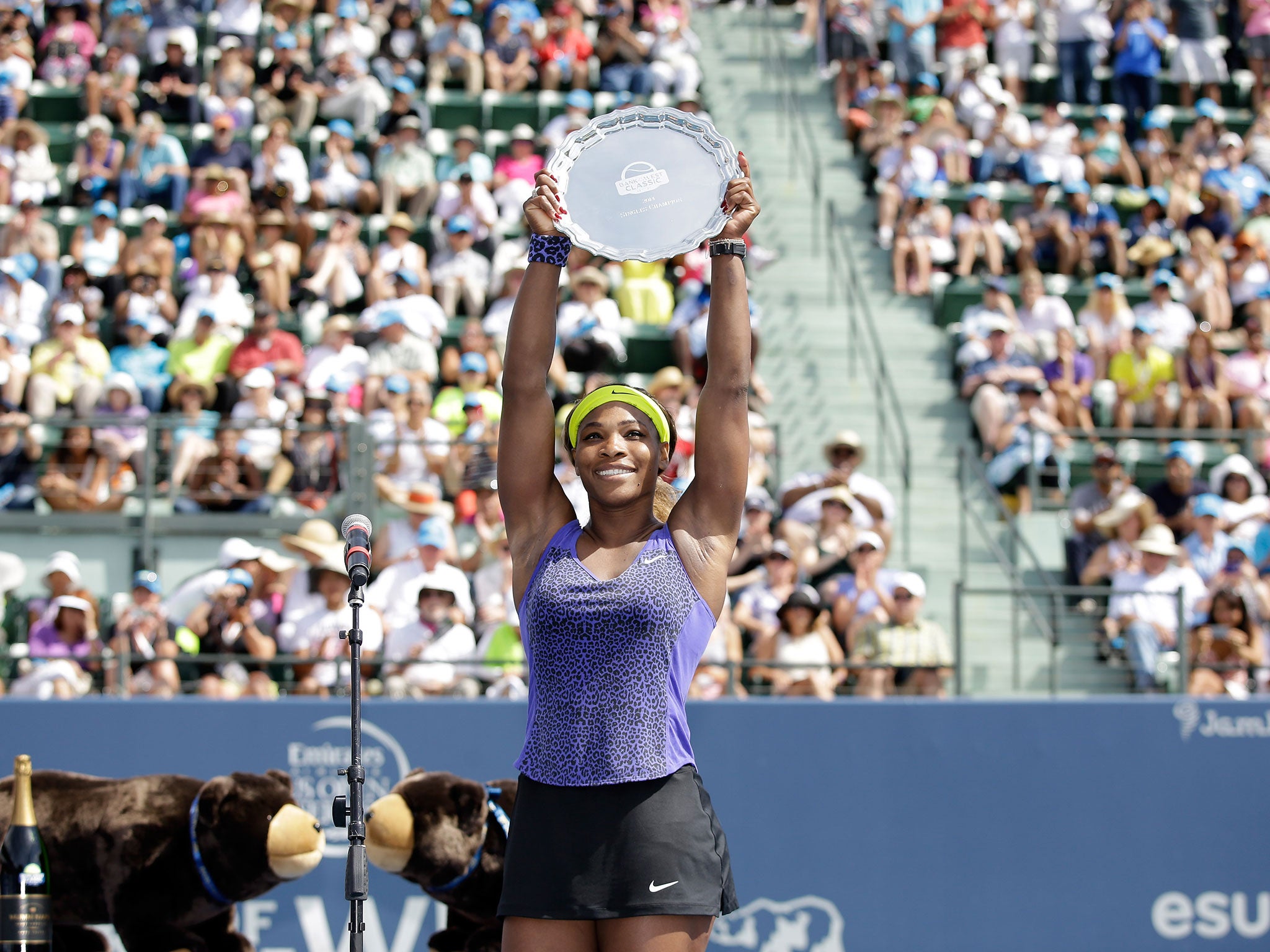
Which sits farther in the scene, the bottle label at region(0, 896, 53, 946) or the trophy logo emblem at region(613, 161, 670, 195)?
the bottle label at region(0, 896, 53, 946)

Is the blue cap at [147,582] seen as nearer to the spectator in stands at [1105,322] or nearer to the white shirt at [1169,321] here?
the spectator in stands at [1105,322]

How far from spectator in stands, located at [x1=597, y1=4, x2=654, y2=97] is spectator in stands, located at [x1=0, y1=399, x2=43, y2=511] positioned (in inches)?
266

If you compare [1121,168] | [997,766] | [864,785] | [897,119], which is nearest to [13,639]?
[864,785]

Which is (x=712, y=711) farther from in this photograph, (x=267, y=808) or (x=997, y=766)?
(x=267, y=808)

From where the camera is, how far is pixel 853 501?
10461 millimetres

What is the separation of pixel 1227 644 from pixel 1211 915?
72.9 inches

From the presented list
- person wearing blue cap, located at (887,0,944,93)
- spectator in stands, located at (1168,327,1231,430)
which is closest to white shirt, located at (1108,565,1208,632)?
spectator in stands, located at (1168,327,1231,430)

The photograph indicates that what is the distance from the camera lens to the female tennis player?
3.49 metres

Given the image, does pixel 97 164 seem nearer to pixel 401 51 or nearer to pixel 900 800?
pixel 401 51

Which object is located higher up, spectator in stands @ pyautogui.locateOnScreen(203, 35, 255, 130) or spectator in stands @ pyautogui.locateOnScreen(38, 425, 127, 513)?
spectator in stands @ pyautogui.locateOnScreen(203, 35, 255, 130)

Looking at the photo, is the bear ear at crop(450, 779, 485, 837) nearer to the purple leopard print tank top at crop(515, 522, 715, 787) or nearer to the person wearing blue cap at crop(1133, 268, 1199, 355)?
the purple leopard print tank top at crop(515, 522, 715, 787)

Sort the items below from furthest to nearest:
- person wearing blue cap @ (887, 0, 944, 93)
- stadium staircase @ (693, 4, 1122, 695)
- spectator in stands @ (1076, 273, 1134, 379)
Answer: person wearing blue cap @ (887, 0, 944, 93), spectator in stands @ (1076, 273, 1134, 379), stadium staircase @ (693, 4, 1122, 695)

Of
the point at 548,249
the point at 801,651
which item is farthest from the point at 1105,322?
the point at 548,249

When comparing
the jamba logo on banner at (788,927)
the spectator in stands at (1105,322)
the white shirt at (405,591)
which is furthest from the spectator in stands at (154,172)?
the jamba logo on banner at (788,927)
